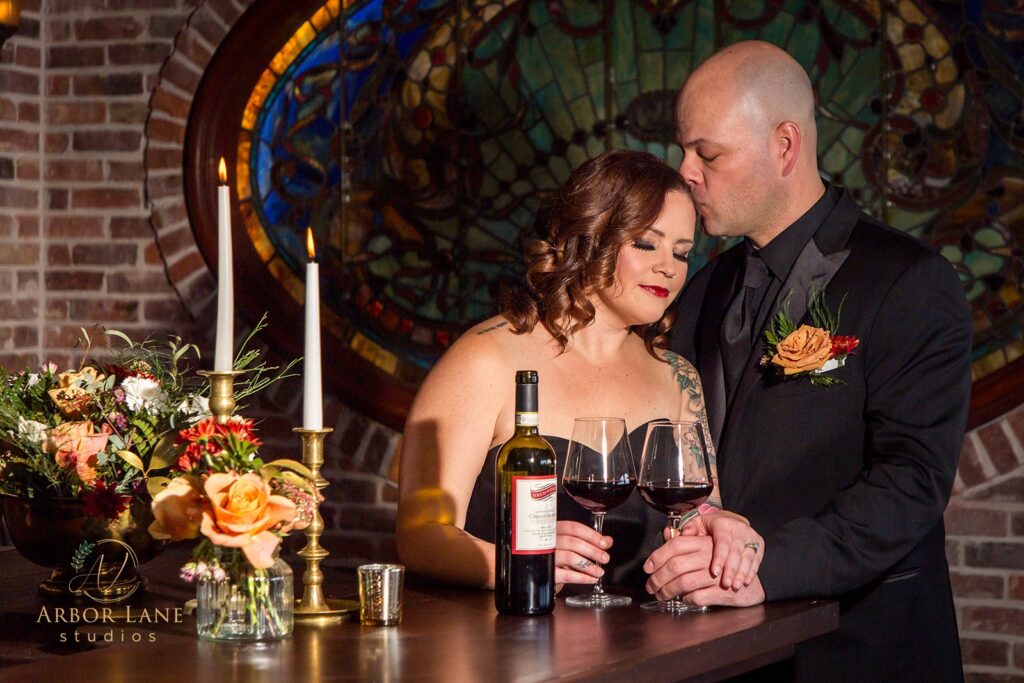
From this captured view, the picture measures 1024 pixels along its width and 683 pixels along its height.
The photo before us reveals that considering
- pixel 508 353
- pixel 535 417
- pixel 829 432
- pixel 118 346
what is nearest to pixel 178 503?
pixel 535 417

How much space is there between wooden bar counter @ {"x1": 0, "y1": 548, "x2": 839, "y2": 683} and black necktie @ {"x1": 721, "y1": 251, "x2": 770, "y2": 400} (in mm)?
713

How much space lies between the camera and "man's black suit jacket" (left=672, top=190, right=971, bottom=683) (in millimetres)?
2352

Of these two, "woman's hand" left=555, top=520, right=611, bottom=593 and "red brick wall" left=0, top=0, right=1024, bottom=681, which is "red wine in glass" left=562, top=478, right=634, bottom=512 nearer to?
"woman's hand" left=555, top=520, right=611, bottom=593

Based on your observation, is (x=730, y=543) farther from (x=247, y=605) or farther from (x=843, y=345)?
(x=247, y=605)

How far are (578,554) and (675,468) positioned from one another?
20cm

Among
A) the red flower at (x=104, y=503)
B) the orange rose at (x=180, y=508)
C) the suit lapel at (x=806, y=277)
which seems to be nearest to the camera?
the orange rose at (x=180, y=508)

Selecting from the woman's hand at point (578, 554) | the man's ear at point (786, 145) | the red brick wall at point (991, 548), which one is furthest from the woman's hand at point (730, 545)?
the red brick wall at point (991, 548)

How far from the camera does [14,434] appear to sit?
2.05m

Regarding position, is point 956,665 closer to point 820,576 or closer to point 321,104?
point 820,576

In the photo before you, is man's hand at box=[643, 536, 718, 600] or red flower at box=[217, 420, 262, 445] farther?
man's hand at box=[643, 536, 718, 600]

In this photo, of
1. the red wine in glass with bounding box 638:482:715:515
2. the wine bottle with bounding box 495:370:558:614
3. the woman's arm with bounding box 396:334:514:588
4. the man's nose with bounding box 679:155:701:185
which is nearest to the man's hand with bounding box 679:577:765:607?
the red wine in glass with bounding box 638:482:715:515

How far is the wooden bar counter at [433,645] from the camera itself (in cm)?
155

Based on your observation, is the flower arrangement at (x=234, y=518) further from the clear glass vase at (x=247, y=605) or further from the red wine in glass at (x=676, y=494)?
the red wine in glass at (x=676, y=494)

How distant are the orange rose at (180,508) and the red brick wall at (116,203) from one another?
2769mm
